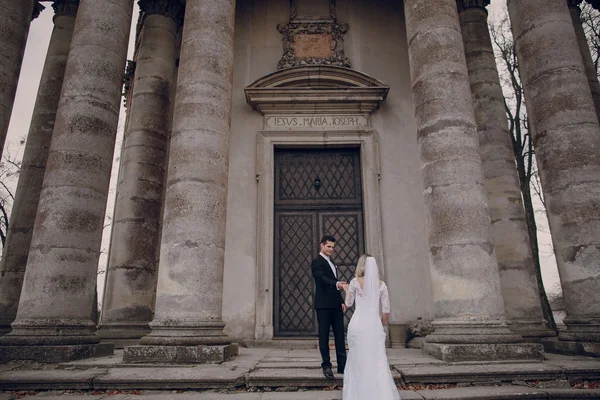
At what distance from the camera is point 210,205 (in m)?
7.16

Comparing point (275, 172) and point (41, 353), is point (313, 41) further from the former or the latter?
point (41, 353)

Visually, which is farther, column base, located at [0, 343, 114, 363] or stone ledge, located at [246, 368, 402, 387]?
column base, located at [0, 343, 114, 363]

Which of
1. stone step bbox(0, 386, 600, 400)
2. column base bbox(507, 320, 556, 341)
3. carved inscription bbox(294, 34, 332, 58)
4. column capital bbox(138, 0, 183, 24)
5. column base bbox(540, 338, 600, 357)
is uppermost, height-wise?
column capital bbox(138, 0, 183, 24)

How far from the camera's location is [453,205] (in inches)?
270

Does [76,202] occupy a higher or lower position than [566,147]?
lower

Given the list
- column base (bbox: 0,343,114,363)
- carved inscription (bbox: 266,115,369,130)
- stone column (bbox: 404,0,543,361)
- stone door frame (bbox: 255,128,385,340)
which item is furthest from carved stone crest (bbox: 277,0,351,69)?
column base (bbox: 0,343,114,363)

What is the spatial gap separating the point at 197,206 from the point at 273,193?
3.85m

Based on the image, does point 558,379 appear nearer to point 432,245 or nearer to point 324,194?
point 432,245

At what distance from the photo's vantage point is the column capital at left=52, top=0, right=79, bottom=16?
12.2 metres

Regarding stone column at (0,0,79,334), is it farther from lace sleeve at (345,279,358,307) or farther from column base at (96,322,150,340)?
lace sleeve at (345,279,358,307)

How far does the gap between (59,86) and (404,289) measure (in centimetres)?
1060

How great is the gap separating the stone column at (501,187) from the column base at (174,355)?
267 inches

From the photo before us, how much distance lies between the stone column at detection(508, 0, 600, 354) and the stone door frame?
3.68 m

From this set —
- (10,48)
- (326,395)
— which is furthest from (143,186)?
(326,395)
